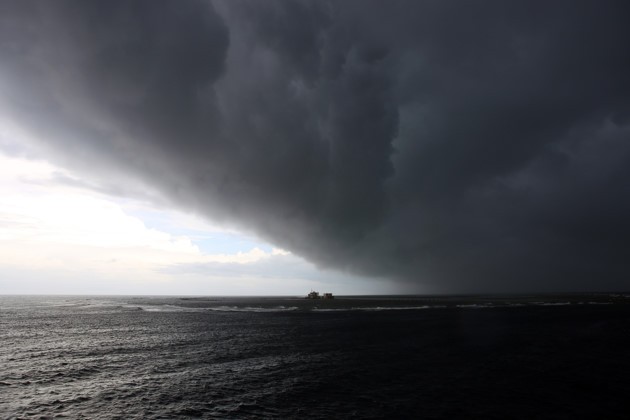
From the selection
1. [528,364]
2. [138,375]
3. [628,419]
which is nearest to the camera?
[628,419]

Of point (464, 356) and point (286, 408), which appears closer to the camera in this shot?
point (286, 408)

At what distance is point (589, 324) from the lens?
10619cm

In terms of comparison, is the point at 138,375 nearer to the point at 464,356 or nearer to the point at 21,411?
the point at 21,411

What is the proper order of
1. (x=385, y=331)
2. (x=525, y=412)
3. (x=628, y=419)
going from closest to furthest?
(x=628, y=419) → (x=525, y=412) → (x=385, y=331)

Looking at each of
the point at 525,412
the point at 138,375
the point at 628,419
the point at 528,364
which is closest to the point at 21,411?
the point at 138,375

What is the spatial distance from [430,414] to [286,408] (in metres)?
13.8

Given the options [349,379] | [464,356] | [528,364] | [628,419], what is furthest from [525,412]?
[464,356]

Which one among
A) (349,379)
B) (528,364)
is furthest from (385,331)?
(349,379)

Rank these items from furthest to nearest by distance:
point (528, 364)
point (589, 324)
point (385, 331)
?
point (589, 324) < point (385, 331) < point (528, 364)

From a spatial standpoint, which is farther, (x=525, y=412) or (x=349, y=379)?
(x=349, y=379)

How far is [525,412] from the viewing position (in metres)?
35.0

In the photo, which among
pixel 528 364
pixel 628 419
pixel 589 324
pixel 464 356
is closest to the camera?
pixel 628 419

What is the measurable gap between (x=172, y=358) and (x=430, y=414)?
45.7 metres

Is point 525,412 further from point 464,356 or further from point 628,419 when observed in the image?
point 464,356
